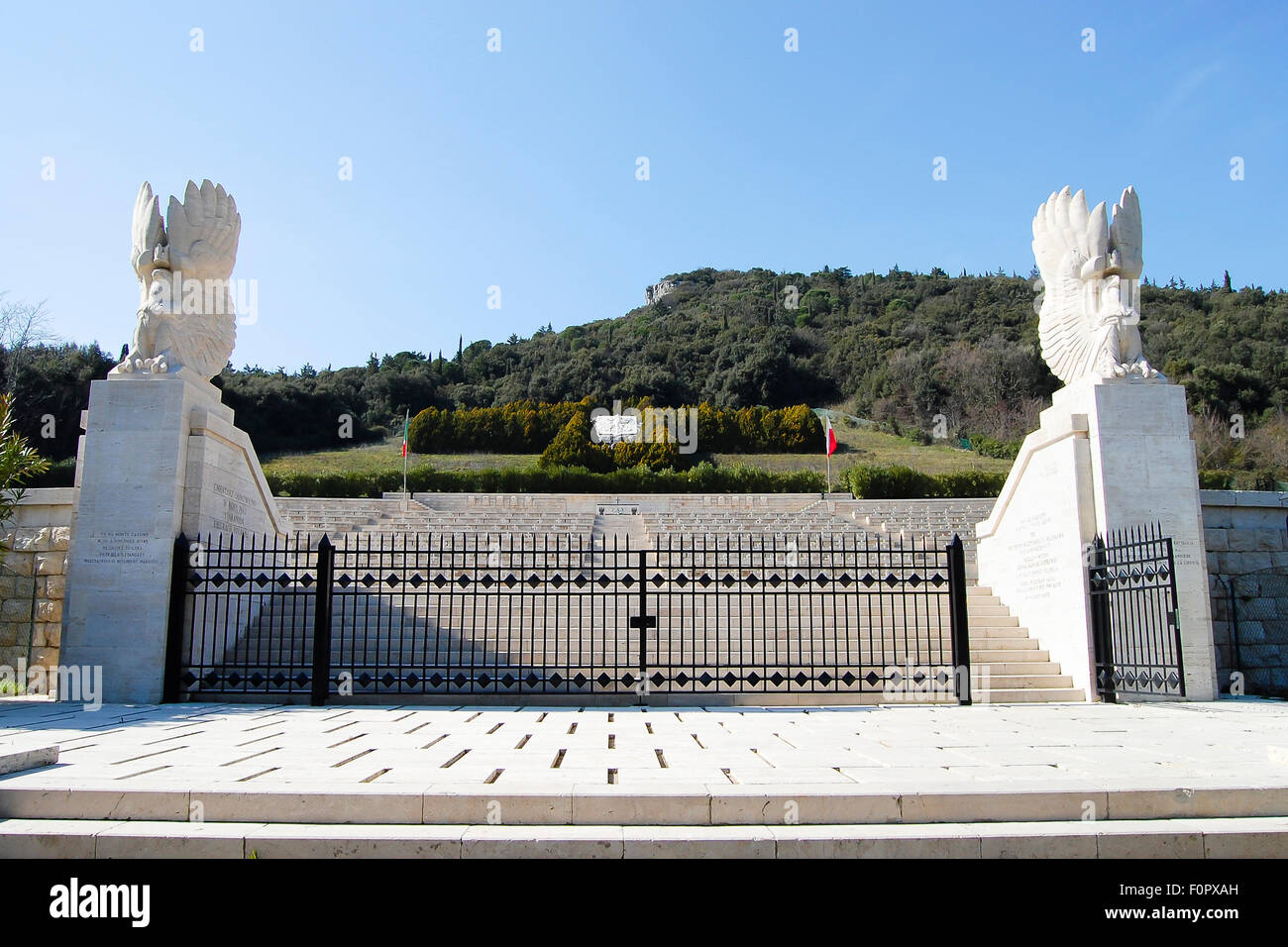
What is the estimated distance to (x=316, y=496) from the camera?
25891mm

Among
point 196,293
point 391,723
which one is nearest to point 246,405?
point 196,293

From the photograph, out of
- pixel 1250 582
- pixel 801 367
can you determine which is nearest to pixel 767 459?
pixel 801 367

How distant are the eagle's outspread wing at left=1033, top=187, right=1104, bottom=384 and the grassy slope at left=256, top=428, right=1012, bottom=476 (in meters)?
21.4

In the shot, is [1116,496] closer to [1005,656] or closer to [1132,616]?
[1132,616]

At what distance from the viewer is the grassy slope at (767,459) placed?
1284 inches

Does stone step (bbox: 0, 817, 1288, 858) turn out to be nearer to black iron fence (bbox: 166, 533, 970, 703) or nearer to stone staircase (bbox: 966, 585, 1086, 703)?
black iron fence (bbox: 166, 533, 970, 703)

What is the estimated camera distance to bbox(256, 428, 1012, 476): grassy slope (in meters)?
32.6

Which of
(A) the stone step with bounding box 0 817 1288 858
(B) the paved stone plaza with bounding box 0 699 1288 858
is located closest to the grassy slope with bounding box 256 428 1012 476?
(B) the paved stone plaza with bounding box 0 699 1288 858

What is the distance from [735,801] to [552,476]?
80.2 feet

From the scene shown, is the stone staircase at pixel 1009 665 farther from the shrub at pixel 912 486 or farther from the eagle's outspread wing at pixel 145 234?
the shrub at pixel 912 486

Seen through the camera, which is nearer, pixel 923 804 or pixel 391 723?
pixel 923 804

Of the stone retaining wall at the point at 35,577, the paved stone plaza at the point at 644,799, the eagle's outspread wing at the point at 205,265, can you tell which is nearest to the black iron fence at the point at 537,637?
the stone retaining wall at the point at 35,577

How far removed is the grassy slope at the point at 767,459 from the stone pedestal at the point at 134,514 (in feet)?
75.4
